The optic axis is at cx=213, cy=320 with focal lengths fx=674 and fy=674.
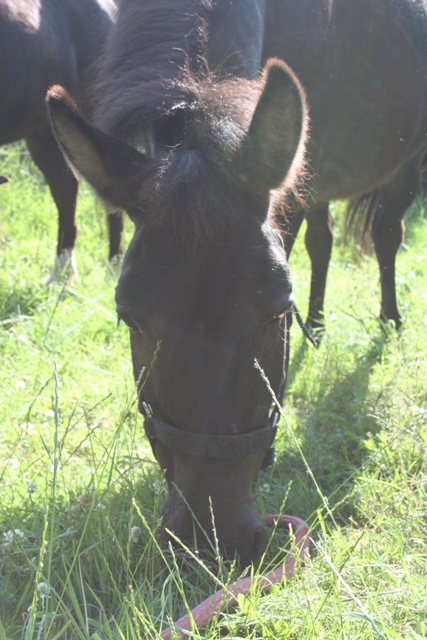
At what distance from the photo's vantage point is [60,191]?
19.6 ft

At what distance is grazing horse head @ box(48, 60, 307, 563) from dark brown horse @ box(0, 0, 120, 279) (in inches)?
92.4

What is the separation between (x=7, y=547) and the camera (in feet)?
8.06

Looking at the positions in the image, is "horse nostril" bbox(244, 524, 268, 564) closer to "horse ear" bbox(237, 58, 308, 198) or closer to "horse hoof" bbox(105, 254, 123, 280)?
"horse ear" bbox(237, 58, 308, 198)

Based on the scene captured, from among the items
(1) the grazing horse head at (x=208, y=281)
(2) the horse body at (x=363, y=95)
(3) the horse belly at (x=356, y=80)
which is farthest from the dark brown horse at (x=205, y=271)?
(3) the horse belly at (x=356, y=80)

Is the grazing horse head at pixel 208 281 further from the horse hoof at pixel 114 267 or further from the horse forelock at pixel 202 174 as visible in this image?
the horse hoof at pixel 114 267

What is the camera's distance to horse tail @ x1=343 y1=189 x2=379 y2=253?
561 cm

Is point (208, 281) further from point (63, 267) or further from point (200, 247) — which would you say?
point (63, 267)

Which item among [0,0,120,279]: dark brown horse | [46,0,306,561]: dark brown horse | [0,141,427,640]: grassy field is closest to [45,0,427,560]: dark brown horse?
[46,0,306,561]: dark brown horse

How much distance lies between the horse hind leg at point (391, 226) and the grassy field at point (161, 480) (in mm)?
199

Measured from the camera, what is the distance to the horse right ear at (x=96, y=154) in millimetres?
2195

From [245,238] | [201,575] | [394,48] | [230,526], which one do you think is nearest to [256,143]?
[245,238]

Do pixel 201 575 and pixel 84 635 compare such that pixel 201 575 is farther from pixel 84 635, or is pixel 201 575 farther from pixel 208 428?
pixel 208 428

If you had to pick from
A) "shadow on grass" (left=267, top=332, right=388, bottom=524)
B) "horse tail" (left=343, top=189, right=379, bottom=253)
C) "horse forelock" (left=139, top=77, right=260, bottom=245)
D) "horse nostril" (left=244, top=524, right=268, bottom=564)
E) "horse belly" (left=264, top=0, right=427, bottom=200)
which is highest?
"horse belly" (left=264, top=0, right=427, bottom=200)

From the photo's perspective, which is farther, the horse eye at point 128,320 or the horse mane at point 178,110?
the horse eye at point 128,320
